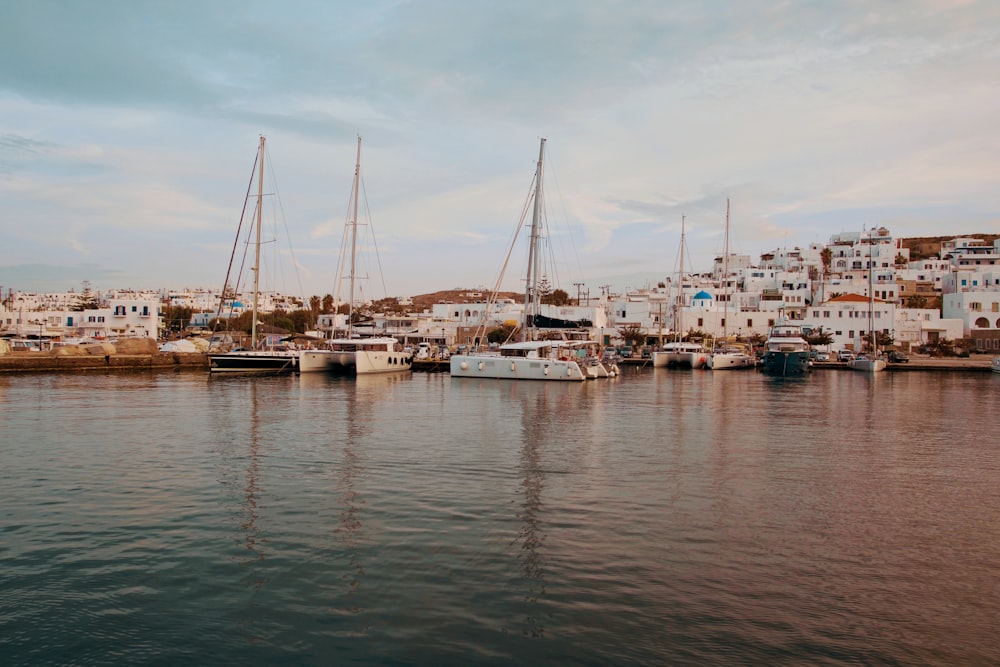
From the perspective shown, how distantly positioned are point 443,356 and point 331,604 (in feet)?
205

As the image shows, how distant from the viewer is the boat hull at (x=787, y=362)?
6362 cm

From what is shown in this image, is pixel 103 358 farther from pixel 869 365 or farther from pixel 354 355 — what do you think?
pixel 869 365

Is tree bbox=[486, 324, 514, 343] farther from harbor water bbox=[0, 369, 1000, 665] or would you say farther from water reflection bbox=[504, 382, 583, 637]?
harbor water bbox=[0, 369, 1000, 665]

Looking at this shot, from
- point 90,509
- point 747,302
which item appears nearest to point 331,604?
point 90,509

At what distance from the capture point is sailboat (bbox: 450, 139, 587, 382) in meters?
49.1

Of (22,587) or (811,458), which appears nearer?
(22,587)

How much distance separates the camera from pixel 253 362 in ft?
175

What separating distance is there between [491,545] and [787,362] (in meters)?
57.8

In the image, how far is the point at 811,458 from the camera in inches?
788

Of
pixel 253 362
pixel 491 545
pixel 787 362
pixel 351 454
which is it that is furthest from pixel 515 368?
pixel 491 545

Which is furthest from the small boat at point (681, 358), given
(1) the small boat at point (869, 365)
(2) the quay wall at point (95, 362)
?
(2) the quay wall at point (95, 362)

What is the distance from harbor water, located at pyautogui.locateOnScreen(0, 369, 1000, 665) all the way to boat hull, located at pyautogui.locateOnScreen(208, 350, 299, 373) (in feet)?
88.1

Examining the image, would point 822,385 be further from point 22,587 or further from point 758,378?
point 22,587

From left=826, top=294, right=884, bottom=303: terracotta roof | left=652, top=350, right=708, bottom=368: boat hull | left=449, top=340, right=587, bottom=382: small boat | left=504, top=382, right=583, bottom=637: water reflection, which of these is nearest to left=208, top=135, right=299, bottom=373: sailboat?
left=449, top=340, right=587, bottom=382: small boat
